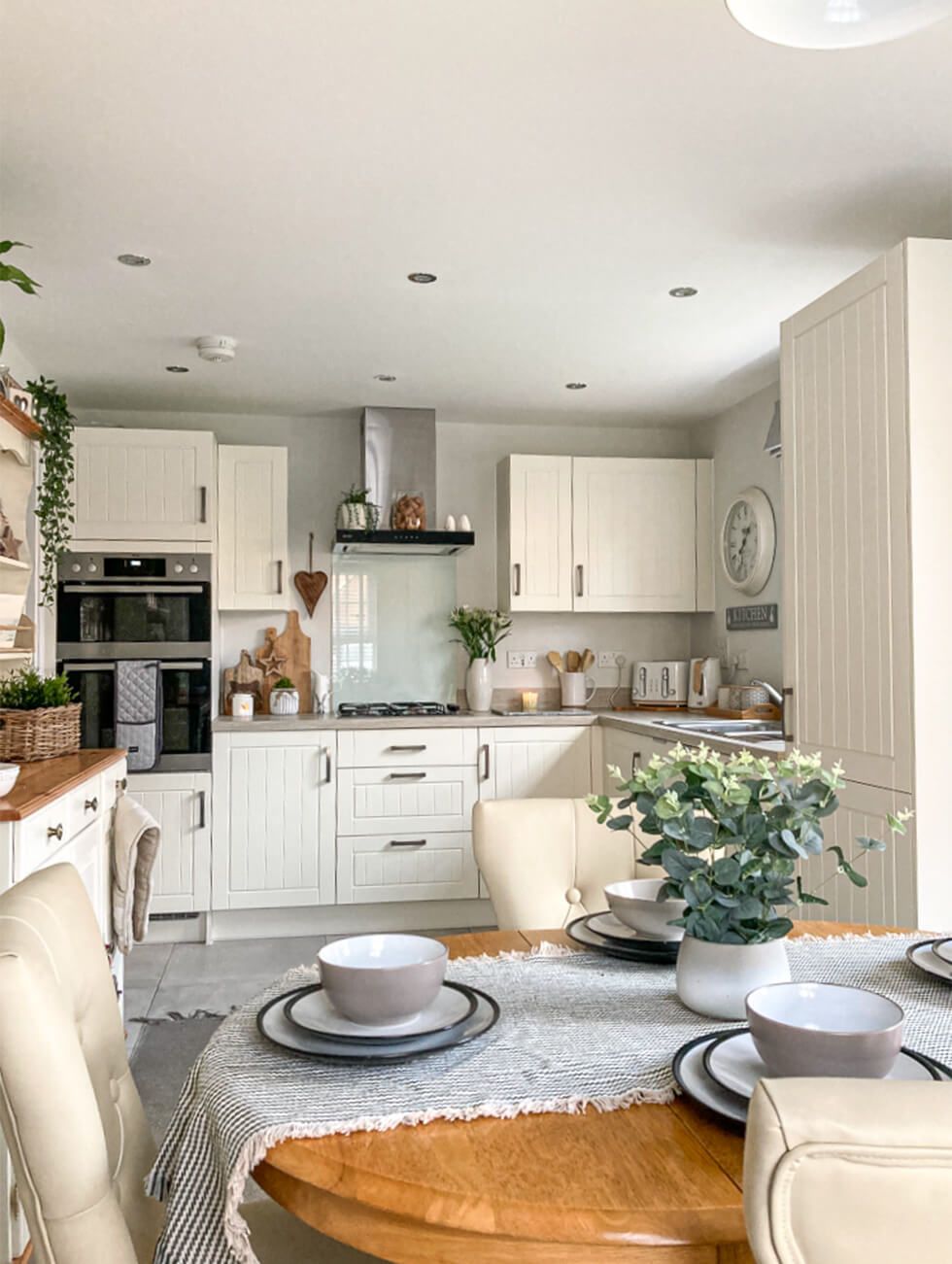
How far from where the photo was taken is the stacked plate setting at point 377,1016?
1165 millimetres

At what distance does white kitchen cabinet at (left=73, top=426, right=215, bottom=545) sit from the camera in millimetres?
4656

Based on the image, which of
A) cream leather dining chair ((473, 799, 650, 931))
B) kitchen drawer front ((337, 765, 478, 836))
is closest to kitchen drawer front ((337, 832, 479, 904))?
kitchen drawer front ((337, 765, 478, 836))

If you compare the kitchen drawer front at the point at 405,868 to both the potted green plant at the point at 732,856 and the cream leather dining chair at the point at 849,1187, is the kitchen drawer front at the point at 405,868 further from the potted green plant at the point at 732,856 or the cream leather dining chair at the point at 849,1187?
the cream leather dining chair at the point at 849,1187

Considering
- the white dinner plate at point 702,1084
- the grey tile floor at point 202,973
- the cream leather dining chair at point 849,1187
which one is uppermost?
the cream leather dining chair at point 849,1187

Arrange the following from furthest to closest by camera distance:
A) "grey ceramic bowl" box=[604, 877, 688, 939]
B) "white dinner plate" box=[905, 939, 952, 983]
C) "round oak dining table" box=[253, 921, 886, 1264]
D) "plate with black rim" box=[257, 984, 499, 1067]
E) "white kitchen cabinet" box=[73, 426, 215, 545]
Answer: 1. "white kitchen cabinet" box=[73, 426, 215, 545]
2. "grey ceramic bowl" box=[604, 877, 688, 939]
3. "white dinner plate" box=[905, 939, 952, 983]
4. "plate with black rim" box=[257, 984, 499, 1067]
5. "round oak dining table" box=[253, 921, 886, 1264]

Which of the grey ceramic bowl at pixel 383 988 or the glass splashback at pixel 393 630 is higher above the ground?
the glass splashback at pixel 393 630

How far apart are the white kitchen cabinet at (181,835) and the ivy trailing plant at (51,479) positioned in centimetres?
94

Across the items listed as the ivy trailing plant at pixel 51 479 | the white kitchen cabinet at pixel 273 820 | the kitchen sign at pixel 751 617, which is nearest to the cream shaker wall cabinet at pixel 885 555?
the kitchen sign at pixel 751 617

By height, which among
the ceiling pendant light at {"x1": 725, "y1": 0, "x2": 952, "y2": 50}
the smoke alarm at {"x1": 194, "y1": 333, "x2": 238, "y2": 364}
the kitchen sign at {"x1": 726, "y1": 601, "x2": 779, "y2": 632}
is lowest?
the kitchen sign at {"x1": 726, "y1": 601, "x2": 779, "y2": 632}

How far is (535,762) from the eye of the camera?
4.89 m

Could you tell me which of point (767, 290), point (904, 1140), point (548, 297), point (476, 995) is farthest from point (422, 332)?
point (904, 1140)

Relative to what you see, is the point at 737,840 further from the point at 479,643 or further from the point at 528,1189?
the point at 479,643

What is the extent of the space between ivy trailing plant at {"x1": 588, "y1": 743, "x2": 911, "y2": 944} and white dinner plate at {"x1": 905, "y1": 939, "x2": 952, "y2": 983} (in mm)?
230

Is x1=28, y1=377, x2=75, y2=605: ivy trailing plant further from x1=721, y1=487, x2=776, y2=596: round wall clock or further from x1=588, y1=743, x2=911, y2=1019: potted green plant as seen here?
x1=721, y1=487, x2=776, y2=596: round wall clock
